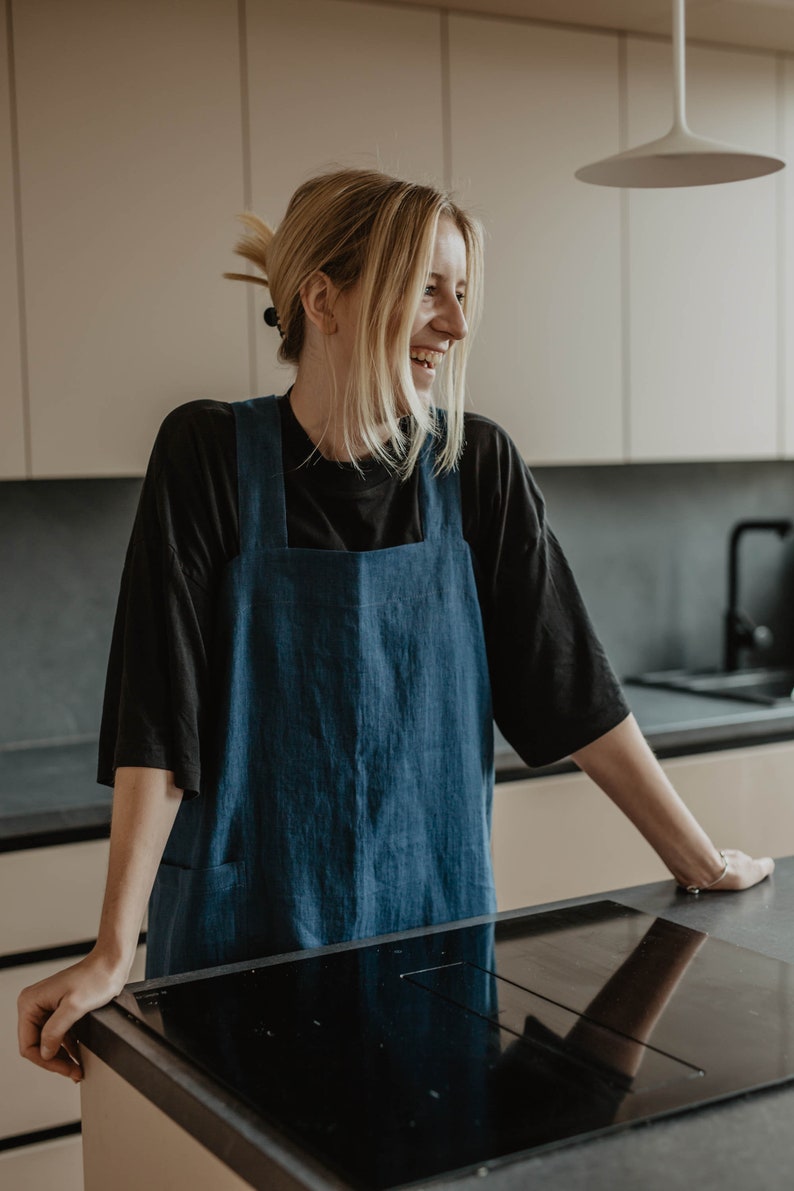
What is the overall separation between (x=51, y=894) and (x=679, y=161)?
53.3 inches

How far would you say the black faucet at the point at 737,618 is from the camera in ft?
9.92

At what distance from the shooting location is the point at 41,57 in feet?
6.84

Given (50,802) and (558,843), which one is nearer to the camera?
(50,802)

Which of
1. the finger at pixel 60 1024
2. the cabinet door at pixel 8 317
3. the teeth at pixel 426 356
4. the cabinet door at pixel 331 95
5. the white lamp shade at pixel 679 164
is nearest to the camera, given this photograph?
the finger at pixel 60 1024

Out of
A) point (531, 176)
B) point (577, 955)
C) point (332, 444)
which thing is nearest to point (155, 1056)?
point (577, 955)

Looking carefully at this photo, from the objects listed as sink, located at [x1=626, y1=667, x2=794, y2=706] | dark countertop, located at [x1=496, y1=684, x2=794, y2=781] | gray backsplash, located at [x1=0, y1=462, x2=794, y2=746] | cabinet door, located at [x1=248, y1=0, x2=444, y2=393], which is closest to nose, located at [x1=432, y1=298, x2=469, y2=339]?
cabinet door, located at [x1=248, y1=0, x2=444, y2=393]

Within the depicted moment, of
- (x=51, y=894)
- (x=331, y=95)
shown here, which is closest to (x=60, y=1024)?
(x=51, y=894)

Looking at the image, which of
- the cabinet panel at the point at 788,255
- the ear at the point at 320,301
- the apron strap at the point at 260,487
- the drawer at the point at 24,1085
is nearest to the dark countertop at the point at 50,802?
the drawer at the point at 24,1085

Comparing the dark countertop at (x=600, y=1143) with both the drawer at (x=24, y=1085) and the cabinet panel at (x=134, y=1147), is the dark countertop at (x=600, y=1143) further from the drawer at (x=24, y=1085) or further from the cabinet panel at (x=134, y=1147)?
the drawer at (x=24, y=1085)

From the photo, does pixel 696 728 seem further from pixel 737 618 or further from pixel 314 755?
pixel 314 755

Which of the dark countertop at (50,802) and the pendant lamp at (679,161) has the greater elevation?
the pendant lamp at (679,161)

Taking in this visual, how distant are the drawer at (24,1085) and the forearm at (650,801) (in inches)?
36.5

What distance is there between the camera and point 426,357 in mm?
1322

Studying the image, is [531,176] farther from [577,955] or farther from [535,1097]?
[535,1097]
